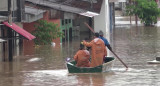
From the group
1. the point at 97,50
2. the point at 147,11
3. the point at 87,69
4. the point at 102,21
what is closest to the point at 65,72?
the point at 87,69

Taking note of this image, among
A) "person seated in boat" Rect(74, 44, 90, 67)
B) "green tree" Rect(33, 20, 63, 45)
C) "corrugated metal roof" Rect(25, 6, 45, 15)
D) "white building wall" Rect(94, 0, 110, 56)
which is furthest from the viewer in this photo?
"white building wall" Rect(94, 0, 110, 56)

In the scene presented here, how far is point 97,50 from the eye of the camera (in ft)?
68.5

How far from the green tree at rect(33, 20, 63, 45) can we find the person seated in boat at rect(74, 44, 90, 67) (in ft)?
48.0

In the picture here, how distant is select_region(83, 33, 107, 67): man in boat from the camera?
20766mm

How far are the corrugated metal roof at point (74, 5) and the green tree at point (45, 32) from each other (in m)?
2.04

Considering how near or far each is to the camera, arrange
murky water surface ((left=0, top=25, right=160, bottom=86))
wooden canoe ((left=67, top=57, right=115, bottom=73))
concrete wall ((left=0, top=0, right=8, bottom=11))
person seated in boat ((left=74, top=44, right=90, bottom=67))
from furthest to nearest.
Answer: concrete wall ((left=0, top=0, right=8, bottom=11)), person seated in boat ((left=74, top=44, right=90, bottom=67)), wooden canoe ((left=67, top=57, right=115, bottom=73)), murky water surface ((left=0, top=25, right=160, bottom=86))

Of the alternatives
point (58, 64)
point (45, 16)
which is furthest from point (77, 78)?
point (45, 16)

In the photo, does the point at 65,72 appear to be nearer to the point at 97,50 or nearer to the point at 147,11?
the point at 97,50

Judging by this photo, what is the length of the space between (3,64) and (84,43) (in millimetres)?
6315

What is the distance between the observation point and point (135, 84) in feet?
57.5

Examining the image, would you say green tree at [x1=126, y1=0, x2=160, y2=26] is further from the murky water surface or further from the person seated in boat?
the person seated in boat

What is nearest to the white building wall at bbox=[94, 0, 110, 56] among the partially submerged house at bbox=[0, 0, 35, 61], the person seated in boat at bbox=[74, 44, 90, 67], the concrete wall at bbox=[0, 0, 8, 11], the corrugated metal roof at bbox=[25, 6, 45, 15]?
the corrugated metal roof at bbox=[25, 6, 45, 15]

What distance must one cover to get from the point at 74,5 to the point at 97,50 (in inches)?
854

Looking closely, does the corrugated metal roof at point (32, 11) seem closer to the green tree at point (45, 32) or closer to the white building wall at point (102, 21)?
the green tree at point (45, 32)
